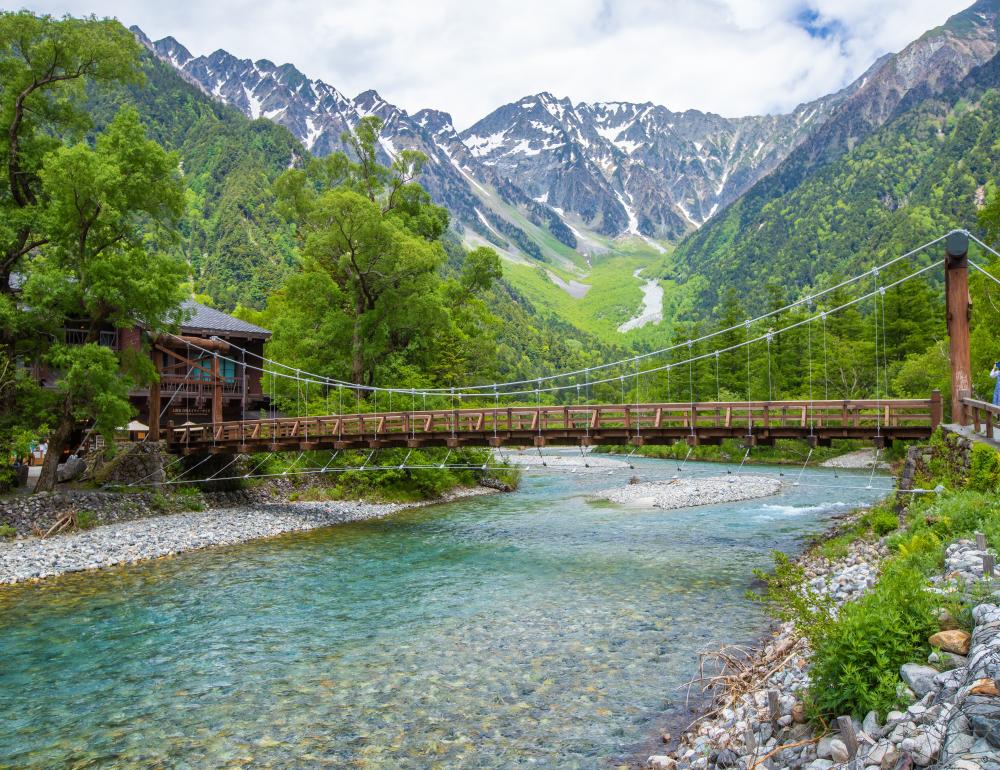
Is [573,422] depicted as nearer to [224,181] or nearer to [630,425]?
[630,425]

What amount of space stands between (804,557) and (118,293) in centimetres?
1929

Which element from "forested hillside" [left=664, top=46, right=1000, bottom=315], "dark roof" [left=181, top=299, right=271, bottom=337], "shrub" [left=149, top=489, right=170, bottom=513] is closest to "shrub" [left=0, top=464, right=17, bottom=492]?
"shrub" [left=149, top=489, right=170, bottom=513]

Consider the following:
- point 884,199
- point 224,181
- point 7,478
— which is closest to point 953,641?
point 7,478

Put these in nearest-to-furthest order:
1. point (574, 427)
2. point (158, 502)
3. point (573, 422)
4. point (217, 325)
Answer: point (573, 422), point (574, 427), point (158, 502), point (217, 325)

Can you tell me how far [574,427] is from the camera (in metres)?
23.1

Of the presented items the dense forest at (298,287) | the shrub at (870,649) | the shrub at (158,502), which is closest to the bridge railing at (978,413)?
the shrub at (870,649)

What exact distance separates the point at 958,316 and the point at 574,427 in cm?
1108

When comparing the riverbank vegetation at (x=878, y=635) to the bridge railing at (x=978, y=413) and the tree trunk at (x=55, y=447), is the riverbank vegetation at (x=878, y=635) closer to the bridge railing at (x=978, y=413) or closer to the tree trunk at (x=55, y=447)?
the bridge railing at (x=978, y=413)

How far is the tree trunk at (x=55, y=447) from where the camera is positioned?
66.5 ft

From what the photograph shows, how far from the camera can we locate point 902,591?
21.9ft

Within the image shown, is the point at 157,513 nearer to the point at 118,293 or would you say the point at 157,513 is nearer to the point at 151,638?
the point at 118,293

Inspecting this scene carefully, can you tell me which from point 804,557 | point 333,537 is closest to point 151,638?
point 333,537

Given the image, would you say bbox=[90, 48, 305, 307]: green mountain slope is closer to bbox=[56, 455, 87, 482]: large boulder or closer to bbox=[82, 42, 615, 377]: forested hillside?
bbox=[82, 42, 615, 377]: forested hillside

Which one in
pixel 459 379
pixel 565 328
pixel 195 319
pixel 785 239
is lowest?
pixel 459 379
